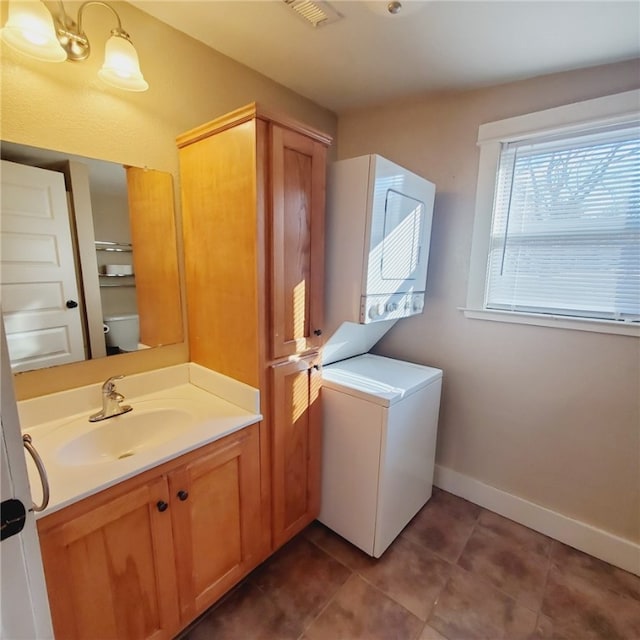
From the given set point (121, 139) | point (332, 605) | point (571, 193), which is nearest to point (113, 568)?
point (332, 605)

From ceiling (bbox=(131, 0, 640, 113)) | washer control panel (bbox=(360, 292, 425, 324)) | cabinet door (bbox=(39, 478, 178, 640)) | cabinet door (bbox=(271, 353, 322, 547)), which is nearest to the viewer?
cabinet door (bbox=(39, 478, 178, 640))

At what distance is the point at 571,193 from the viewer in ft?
5.45

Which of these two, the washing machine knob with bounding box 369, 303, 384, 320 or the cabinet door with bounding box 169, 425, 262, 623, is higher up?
the washing machine knob with bounding box 369, 303, 384, 320

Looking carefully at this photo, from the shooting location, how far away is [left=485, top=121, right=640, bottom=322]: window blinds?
1.54 meters

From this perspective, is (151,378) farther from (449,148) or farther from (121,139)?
(449,148)

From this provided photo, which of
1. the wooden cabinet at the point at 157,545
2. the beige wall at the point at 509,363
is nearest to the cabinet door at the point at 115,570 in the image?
the wooden cabinet at the point at 157,545

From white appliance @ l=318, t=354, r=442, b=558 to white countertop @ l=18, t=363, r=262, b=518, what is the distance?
1.64 ft

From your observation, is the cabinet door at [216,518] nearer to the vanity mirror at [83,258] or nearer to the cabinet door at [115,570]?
the cabinet door at [115,570]

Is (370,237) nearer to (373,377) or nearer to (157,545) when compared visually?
(373,377)

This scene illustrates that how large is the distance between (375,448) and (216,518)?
2.46 feet

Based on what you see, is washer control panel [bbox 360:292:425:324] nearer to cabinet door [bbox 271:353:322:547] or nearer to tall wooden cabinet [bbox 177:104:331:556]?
tall wooden cabinet [bbox 177:104:331:556]

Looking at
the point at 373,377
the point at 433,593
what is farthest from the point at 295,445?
the point at 433,593

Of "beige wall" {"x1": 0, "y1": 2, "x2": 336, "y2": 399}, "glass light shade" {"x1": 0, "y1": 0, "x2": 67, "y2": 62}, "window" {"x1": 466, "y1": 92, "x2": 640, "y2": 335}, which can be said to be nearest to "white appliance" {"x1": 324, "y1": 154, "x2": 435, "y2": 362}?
"window" {"x1": 466, "y1": 92, "x2": 640, "y2": 335}

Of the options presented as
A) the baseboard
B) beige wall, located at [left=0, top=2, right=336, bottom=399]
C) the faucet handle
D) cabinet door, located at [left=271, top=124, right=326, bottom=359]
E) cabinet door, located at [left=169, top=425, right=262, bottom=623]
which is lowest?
the baseboard
